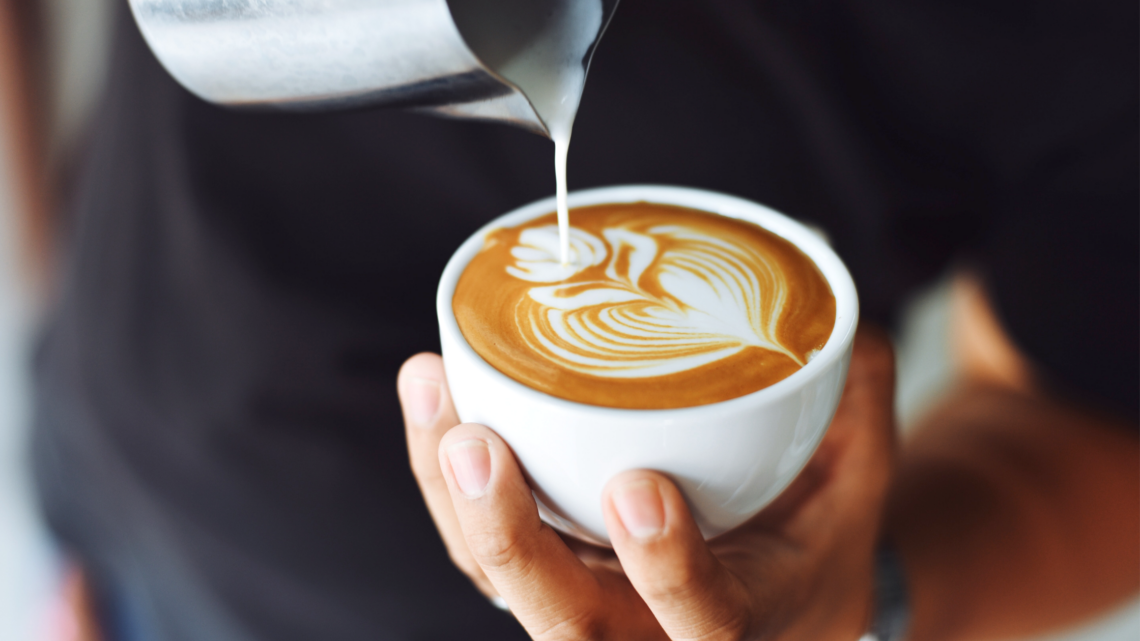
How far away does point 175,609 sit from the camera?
1233 millimetres

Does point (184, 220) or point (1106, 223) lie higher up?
point (1106, 223)

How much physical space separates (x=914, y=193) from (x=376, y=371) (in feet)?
3.02

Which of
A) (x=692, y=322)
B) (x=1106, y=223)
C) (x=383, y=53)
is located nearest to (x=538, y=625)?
(x=692, y=322)

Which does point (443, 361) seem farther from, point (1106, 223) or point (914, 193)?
point (1106, 223)

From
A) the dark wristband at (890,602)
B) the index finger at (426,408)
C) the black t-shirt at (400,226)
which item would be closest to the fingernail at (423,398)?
the index finger at (426,408)

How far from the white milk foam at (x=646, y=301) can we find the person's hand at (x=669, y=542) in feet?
0.34

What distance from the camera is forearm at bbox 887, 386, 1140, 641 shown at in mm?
1089

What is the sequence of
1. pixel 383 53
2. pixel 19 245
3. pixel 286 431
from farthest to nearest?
1. pixel 19 245
2. pixel 286 431
3. pixel 383 53

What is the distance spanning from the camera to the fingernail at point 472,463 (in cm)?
59

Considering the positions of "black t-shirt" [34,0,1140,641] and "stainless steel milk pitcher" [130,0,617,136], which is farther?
"black t-shirt" [34,0,1140,641]

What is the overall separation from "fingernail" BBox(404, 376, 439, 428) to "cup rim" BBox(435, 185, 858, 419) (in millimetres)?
76

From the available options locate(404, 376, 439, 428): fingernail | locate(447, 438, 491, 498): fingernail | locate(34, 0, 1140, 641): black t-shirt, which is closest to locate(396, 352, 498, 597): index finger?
locate(404, 376, 439, 428): fingernail

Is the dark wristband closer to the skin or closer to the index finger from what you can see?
the skin

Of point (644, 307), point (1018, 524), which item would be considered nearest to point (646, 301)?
point (644, 307)
